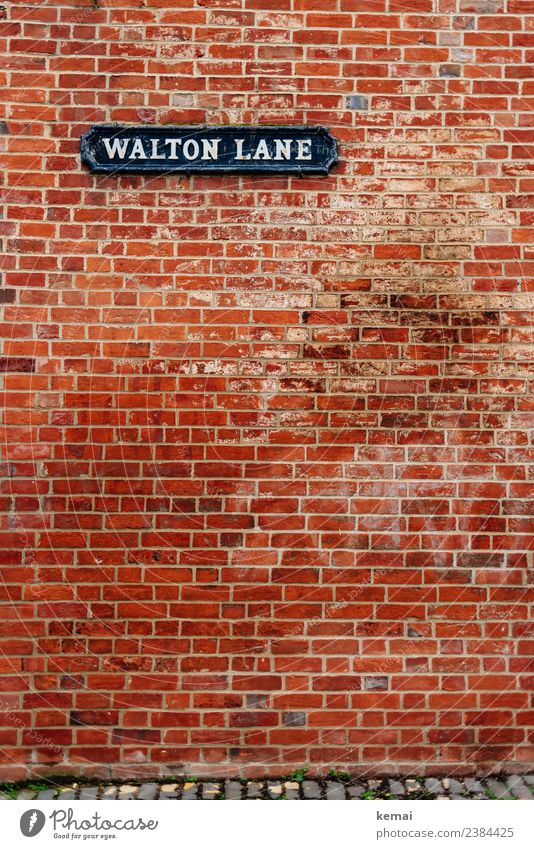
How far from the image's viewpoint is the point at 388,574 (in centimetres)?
298

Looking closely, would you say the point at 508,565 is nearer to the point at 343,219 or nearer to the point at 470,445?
the point at 470,445

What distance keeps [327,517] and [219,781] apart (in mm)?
1194

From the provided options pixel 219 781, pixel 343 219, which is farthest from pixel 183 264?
pixel 219 781

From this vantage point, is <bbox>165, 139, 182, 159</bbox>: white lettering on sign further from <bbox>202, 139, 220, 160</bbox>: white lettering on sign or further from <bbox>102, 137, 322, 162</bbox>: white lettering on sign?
<bbox>202, 139, 220, 160</bbox>: white lettering on sign

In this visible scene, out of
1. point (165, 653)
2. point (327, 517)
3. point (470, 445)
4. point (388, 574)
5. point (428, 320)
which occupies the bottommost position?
point (165, 653)

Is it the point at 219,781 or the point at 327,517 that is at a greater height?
the point at 327,517

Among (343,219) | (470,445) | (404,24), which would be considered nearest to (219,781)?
(470,445)

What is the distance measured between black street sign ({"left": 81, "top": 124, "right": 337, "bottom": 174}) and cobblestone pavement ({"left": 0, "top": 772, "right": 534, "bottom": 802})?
8.47 feet

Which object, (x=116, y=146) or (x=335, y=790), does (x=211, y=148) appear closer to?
(x=116, y=146)
